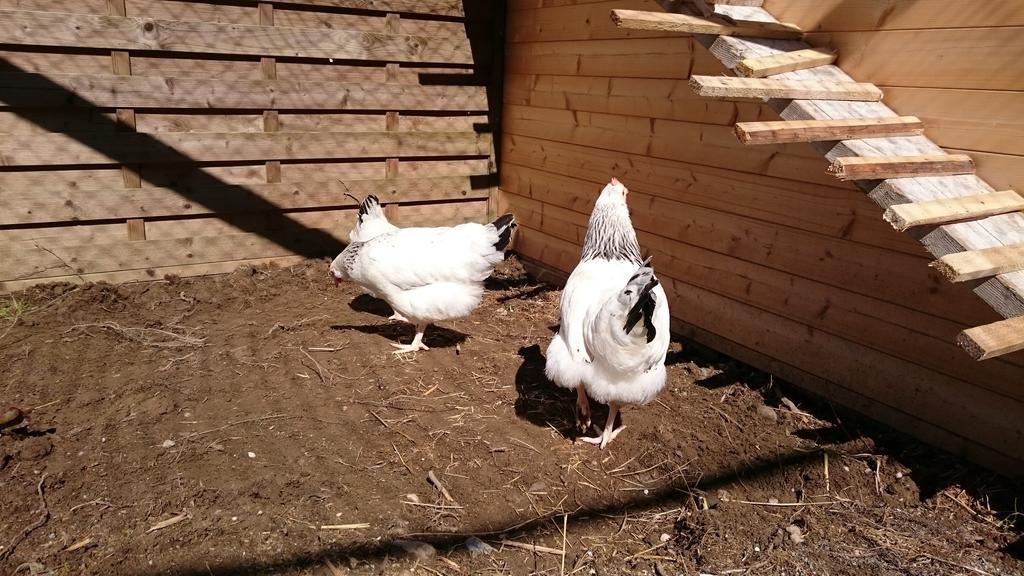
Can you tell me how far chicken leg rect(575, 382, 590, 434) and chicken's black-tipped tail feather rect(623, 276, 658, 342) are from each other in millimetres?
787

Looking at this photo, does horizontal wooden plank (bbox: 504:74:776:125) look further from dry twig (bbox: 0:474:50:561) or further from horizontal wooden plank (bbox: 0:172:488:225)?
dry twig (bbox: 0:474:50:561)

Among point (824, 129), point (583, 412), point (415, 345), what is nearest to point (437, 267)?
point (415, 345)

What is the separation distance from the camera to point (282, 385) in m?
3.72

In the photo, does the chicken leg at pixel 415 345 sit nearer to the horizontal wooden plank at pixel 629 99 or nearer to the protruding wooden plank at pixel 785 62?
the horizontal wooden plank at pixel 629 99

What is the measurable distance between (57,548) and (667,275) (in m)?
3.95

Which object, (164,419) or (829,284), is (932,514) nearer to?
(829,284)

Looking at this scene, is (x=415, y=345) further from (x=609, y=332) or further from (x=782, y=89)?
(x=782, y=89)

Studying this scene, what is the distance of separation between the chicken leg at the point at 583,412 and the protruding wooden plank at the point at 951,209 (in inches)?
66.6

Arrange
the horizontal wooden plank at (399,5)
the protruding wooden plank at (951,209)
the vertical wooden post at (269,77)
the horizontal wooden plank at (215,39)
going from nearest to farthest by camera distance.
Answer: the protruding wooden plank at (951,209) < the horizontal wooden plank at (215,39) < the vertical wooden post at (269,77) < the horizontal wooden plank at (399,5)

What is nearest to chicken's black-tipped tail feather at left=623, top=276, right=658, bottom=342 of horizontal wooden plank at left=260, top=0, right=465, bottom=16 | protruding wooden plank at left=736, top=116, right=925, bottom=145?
protruding wooden plank at left=736, top=116, right=925, bottom=145

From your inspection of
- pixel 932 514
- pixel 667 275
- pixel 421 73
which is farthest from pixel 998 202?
pixel 421 73

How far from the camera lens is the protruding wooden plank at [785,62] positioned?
2773mm

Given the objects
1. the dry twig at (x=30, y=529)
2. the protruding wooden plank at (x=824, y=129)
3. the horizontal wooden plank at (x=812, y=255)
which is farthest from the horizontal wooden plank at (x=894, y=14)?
the dry twig at (x=30, y=529)

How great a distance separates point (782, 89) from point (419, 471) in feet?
8.17
